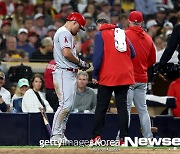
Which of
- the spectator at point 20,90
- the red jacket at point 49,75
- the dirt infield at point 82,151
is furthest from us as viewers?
the red jacket at point 49,75

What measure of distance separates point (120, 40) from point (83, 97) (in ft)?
8.89

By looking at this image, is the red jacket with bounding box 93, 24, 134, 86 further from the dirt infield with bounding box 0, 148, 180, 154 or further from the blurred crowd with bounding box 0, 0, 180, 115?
the blurred crowd with bounding box 0, 0, 180, 115

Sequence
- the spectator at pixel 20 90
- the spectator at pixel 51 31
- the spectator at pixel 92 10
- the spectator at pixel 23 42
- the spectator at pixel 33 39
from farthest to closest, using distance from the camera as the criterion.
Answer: the spectator at pixel 92 10 → the spectator at pixel 51 31 → the spectator at pixel 33 39 → the spectator at pixel 23 42 → the spectator at pixel 20 90

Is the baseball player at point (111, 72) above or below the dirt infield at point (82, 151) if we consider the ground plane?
above

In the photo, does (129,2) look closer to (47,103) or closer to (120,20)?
(120,20)

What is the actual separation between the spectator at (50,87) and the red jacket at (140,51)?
2182mm

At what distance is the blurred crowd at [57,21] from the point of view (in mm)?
17750

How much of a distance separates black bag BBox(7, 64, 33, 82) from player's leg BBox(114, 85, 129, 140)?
145 inches

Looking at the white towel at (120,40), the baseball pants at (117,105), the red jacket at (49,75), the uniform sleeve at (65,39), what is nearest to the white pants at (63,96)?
the uniform sleeve at (65,39)

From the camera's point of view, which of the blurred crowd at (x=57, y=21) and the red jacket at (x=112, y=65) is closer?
the red jacket at (x=112, y=65)

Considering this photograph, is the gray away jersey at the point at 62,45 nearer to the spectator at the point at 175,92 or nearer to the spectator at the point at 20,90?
the spectator at the point at 20,90

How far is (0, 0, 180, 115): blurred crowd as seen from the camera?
17750mm

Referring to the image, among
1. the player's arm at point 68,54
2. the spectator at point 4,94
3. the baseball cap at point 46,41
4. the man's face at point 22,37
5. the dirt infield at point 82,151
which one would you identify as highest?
the man's face at point 22,37

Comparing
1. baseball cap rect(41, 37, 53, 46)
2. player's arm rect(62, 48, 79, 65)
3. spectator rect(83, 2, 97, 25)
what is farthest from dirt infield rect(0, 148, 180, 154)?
spectator rect(83, 2, 97, 25)
